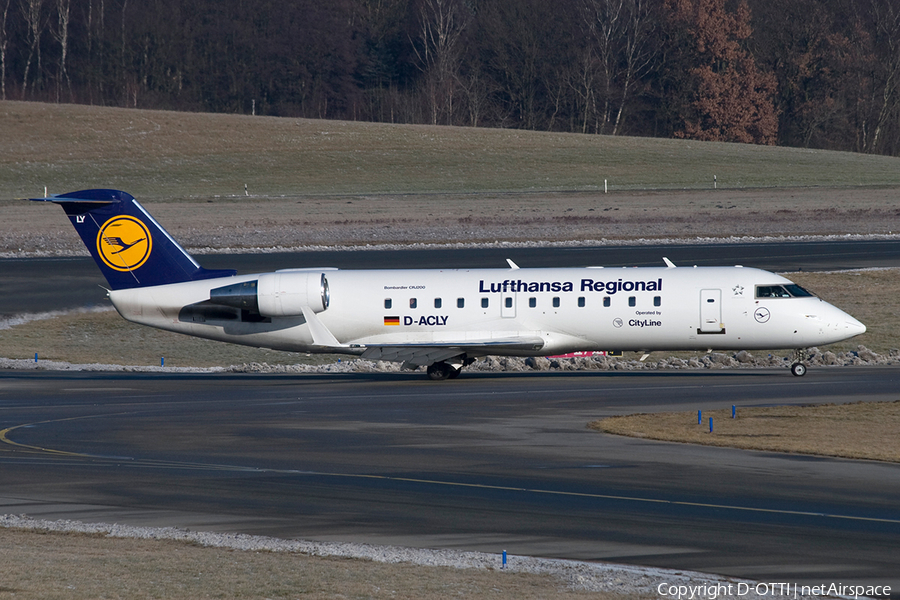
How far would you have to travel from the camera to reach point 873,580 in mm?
11352

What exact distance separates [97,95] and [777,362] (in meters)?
104

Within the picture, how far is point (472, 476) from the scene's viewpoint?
1712cm

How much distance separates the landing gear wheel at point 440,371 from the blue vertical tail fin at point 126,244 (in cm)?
633

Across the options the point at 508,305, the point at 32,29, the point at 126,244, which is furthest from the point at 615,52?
the point at 126,244

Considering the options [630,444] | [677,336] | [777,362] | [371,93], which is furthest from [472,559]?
[371,93]

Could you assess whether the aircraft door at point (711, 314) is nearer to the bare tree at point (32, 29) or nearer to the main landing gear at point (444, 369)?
the main landing gear at point (444, 369)

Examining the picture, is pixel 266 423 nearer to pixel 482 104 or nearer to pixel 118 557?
pixel 118 557

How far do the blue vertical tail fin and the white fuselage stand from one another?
494 millimetres

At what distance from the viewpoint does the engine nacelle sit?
99.2 feet

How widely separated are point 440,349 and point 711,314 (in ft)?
23.3

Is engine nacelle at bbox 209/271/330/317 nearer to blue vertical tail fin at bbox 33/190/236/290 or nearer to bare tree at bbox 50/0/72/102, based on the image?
blue vertical tail fin at bbox 33/190/236/290

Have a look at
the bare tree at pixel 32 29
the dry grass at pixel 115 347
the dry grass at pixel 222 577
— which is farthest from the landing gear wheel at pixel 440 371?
the bare tree at pixel 32 29
